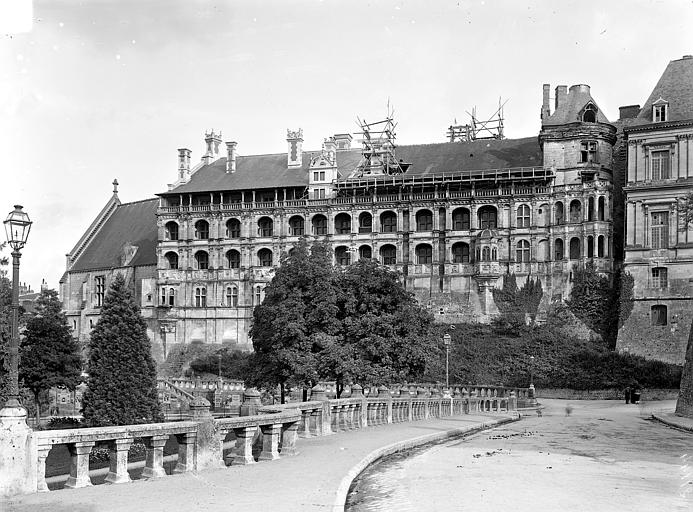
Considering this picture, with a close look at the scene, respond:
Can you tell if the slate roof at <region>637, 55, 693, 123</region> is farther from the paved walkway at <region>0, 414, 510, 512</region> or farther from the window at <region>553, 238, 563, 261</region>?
the paved walkway at <region>0, 414, 510, 512</region>

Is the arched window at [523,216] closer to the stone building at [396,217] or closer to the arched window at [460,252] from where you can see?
the stone building at [396,217]

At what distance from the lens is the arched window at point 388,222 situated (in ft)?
295

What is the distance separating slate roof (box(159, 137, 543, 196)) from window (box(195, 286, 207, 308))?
9.74 m

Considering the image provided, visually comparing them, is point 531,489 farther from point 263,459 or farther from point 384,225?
point 384,225

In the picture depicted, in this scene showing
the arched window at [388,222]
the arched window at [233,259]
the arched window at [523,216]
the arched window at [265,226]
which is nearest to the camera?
the arched window at [523,216]

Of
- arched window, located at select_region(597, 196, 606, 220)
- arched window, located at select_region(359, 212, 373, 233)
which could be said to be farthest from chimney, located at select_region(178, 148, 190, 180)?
arched window, located at select_region(597, 196, 606, 220)

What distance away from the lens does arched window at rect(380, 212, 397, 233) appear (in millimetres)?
89875

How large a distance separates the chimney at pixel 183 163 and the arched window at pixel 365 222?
19.5m

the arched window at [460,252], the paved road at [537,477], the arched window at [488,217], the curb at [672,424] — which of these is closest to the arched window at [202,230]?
the arched window at [460,252]

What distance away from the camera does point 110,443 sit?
1522cm

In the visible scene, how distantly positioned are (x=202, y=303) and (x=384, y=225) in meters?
19.1

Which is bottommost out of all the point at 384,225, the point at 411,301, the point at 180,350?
the point at 180,350

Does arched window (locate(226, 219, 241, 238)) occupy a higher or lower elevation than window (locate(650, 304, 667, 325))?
higher

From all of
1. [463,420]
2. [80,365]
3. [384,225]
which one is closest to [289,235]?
[384,225]
